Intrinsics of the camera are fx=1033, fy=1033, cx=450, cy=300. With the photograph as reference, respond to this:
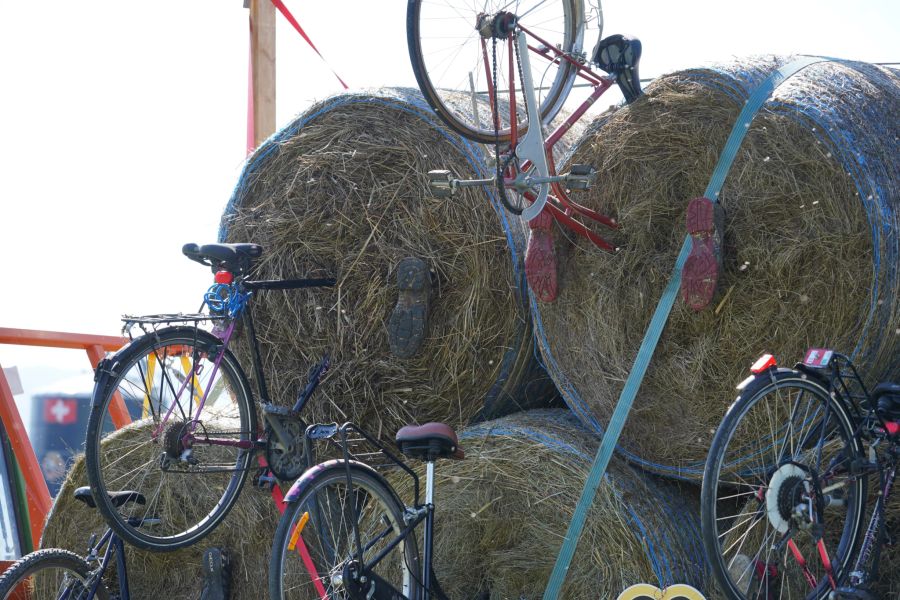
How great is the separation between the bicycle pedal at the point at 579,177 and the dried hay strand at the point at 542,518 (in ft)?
2.79

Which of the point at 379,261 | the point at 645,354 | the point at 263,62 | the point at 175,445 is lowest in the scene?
the point at 175,445

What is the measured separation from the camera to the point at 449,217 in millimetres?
3975

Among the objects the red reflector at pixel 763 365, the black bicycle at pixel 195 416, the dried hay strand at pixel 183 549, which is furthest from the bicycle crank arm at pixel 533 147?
the dried hay strand at pixel 183 549

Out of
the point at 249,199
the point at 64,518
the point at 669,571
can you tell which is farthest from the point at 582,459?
the point at 64,518

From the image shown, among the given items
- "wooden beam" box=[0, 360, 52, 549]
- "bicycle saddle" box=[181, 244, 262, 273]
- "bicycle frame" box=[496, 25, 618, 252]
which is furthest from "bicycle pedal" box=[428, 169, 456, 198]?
"wooden beam" box=[0, 360, 52, 549]

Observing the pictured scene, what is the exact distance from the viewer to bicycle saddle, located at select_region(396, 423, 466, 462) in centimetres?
314

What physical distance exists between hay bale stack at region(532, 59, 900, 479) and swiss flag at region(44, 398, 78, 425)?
641cm

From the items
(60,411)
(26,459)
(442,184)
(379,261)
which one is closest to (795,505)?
(442,184)

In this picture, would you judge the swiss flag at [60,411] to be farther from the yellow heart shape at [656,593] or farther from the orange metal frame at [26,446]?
the yellow heart shape at [656,593]

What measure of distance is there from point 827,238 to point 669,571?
1.10 m

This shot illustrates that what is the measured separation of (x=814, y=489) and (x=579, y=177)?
1174 millimetres

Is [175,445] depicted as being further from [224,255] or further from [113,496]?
[224,255]

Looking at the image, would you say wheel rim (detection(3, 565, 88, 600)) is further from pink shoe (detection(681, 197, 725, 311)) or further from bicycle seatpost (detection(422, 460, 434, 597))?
pink shoe (detection(681, 197, 725, 311))

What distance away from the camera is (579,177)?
324 cm
